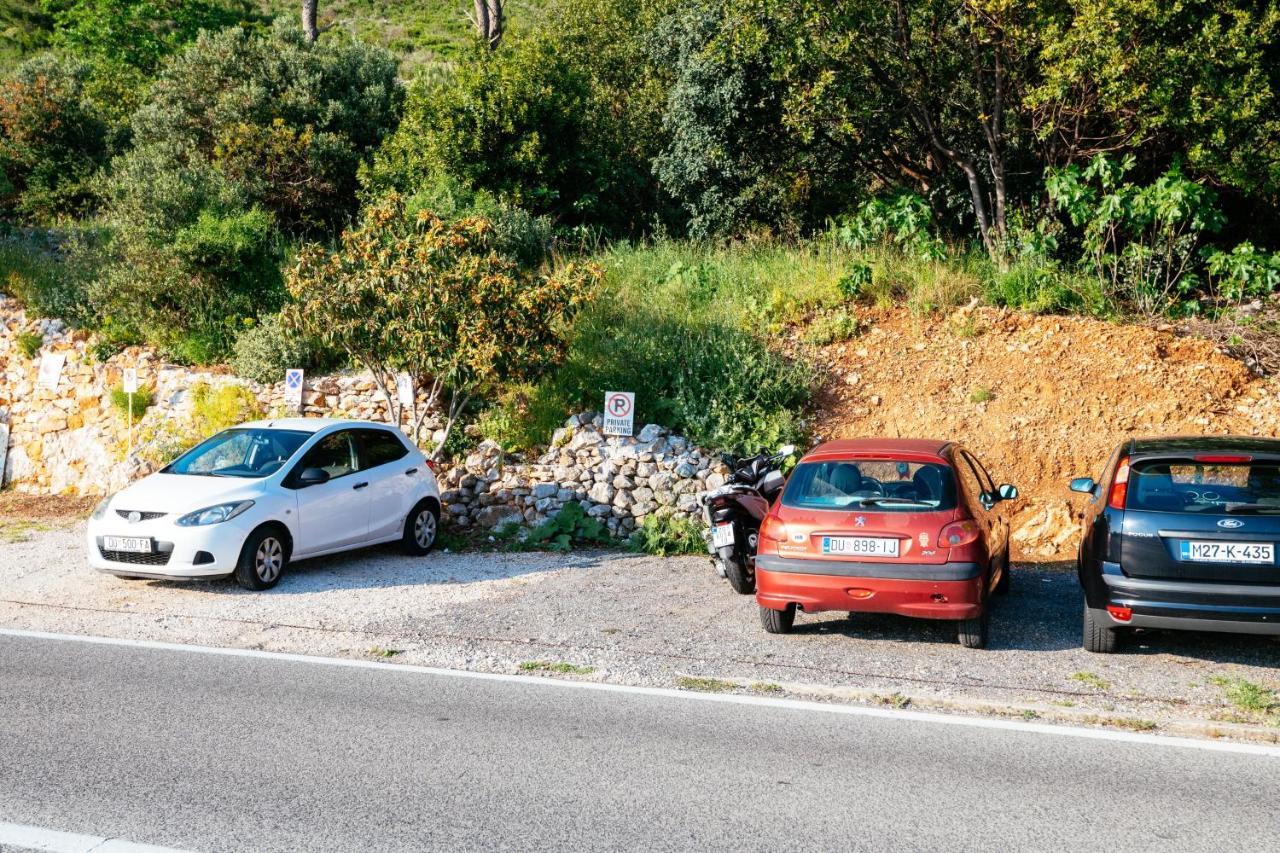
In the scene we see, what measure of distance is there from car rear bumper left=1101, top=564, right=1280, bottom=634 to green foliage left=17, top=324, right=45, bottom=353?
56.1ft

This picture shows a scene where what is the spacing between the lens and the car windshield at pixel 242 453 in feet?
36.4

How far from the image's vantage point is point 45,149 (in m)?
24.6

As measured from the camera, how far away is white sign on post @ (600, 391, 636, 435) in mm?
13102

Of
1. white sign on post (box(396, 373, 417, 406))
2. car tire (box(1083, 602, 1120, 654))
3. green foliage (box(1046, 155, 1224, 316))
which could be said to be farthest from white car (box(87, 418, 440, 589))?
green foliage (box(1046, 155, 1224, 316))

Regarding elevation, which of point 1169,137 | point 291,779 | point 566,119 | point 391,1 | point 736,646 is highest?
point 391,1

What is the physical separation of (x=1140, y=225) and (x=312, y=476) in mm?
11914

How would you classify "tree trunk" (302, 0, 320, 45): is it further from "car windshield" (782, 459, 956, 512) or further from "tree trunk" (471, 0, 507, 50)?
"car windshield" (782, 459, 956, 512)

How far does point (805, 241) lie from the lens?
18.0m

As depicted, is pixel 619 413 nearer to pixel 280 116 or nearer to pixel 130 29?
pixel 280 116

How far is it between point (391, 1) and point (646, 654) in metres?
56.5

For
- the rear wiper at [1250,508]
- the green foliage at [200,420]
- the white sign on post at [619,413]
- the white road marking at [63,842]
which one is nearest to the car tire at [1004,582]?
the rear wiper at [1250,508]

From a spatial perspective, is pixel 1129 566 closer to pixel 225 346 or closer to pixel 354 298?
pixel 354 298

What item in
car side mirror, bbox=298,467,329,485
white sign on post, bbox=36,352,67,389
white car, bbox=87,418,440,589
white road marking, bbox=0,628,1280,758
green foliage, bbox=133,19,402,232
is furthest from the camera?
green foliage, bbox=133,19,402,232

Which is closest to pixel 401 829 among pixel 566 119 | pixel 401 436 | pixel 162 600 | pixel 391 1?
pixel 162 600
